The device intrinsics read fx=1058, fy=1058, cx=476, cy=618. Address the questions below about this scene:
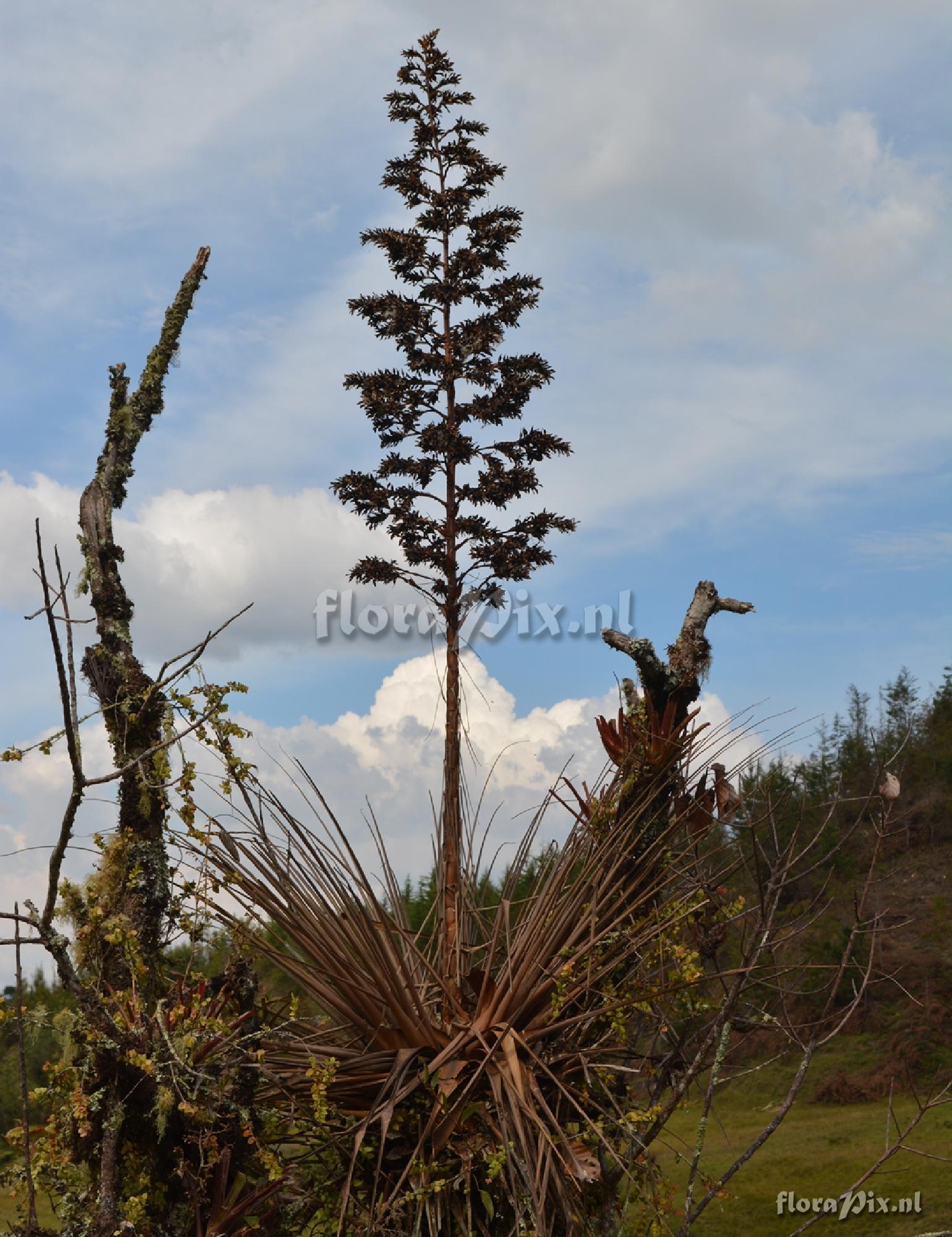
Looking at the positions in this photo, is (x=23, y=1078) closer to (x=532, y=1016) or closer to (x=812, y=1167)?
(x=532, y=1016)

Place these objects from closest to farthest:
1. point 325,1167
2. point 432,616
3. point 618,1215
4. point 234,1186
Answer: point 234,1186
point 325,1167
point 618,1215
point 432,616

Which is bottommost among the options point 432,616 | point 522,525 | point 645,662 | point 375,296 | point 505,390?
point 645,662

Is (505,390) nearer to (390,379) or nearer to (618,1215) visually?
(390,379)

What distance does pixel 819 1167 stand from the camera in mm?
7492

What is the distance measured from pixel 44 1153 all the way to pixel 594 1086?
1.63 m

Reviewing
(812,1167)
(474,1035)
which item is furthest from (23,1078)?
(812,1167)

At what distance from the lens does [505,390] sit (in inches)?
240

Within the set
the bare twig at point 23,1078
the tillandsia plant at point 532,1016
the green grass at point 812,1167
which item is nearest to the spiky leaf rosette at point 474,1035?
the tillandsia plant at point 532,1016

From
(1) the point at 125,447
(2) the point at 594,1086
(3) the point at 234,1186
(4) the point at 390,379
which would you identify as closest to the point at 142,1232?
(3) the point at 234,1186

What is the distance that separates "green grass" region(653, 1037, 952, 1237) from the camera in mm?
6500

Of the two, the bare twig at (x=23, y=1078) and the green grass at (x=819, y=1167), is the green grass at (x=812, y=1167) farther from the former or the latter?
the bare twig at (x=23, y=1078)

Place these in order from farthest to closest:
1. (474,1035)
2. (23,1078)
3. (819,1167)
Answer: (819,1167), (474,1035), (23,1078)

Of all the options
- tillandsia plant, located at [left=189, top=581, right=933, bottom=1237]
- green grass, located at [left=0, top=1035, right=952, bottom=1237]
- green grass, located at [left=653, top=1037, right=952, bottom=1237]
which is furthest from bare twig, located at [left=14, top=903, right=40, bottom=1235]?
green grass, located at [left=653, top=1037, right=952, bottom=1237]

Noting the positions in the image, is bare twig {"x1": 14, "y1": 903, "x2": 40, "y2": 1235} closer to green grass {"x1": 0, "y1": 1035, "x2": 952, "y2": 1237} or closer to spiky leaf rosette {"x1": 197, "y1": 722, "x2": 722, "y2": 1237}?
spiky leaf rosette {"x1": 197, "y1": 722, "x2": 722, "y2": 1237}
